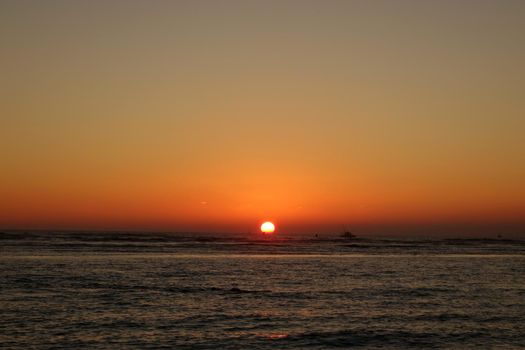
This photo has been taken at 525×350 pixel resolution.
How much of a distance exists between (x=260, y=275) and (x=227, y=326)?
23945 millimetres

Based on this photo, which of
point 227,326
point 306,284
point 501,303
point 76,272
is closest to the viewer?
point 227,326

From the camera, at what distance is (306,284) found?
142 feet

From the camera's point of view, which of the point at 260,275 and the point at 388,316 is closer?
the point at 388,316

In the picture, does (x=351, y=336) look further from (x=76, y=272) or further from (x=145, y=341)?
(x=76, y=272)

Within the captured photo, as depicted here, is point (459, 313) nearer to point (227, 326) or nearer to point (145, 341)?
point (227, 326)

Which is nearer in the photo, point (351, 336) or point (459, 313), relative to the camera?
point (351, 336)

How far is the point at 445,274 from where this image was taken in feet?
174

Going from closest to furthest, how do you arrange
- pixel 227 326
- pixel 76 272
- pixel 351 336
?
1. pixel 351 336
2. pixel 227 326
3. pixel 76 272

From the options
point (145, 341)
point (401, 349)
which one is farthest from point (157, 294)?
point (401, 349)

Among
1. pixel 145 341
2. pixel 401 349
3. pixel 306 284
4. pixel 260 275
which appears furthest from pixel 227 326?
pixel 260 275

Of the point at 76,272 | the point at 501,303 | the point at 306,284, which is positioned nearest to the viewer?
the point at 501,303

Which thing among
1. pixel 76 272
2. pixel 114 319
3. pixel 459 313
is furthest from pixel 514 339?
pixel 76 272

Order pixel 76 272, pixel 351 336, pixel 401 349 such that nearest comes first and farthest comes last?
pixel 401 349, pixel 351 336, pixel 76 272

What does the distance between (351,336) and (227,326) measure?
6268 millimetres
